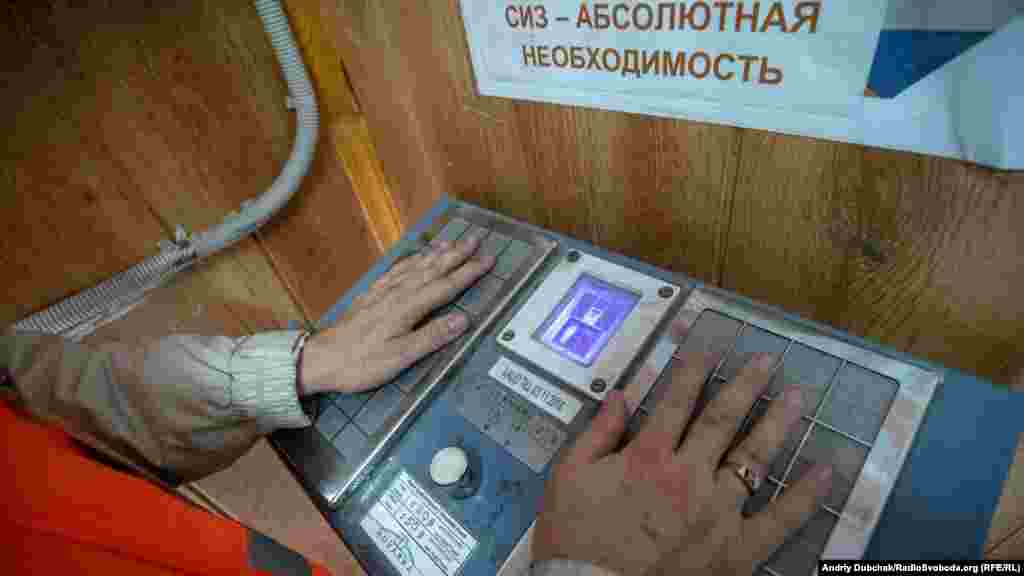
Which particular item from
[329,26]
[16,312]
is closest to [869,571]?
[329,26]

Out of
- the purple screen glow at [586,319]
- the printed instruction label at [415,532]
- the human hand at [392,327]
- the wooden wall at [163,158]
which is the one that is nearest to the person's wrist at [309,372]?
the human hand at [392,327]

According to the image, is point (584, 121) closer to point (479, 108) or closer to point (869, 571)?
point (479, 108)

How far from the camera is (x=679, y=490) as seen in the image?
42 cm

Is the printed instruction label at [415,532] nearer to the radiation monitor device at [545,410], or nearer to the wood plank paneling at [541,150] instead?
the radiation monitor device at [545,410]

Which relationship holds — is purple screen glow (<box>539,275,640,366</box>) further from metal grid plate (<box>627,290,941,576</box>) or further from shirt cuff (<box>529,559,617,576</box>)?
shirt cuff (<box>529,559,617,576</box>)

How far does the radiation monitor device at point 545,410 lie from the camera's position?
41cm

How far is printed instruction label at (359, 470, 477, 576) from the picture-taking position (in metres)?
0.49

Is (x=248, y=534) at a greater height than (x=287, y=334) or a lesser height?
lesser

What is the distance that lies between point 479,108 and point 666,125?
13.7 inches

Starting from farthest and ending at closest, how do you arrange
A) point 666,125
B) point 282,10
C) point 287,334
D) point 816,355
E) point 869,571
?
point 282,10
point 287,334
point 666,125
point 816,355
point 869,571

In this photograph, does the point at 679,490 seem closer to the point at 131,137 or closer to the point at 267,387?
the point at 267,387

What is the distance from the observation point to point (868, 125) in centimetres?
43

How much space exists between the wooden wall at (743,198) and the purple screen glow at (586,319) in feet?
0.61

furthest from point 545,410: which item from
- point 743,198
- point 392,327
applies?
point 743,198
